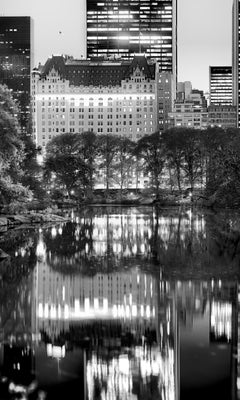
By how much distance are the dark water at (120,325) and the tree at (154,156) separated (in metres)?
84.4

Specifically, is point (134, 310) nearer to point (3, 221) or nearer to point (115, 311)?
point (115, 311)

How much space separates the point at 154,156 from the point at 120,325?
334 feet

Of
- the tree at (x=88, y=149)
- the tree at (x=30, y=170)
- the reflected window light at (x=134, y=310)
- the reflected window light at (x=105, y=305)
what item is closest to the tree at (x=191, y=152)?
the tree at (x=88, y=149)

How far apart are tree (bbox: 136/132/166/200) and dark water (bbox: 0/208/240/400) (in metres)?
84.4

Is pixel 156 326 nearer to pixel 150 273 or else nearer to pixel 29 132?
pixel 150 273

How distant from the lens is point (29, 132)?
106m

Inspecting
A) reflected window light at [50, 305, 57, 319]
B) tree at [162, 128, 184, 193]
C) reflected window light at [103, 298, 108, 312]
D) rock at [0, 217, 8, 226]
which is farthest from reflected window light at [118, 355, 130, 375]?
tree at [162, 128, 184, 193]

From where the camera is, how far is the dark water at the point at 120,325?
11484mm

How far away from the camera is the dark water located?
37.7ft

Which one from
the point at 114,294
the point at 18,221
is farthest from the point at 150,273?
the point at 18,221

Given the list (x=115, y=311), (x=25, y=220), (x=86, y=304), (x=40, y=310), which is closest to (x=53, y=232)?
(x=25, y=220)

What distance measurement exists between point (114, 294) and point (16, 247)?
48.6ft

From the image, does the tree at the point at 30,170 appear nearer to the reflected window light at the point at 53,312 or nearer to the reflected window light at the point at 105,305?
the reflected window light at the point at 105,305

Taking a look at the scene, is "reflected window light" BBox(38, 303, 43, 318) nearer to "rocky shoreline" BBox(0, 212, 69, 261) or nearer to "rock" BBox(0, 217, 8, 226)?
→ "rocky shoreline" BBox(0, 212, 69, 261)
